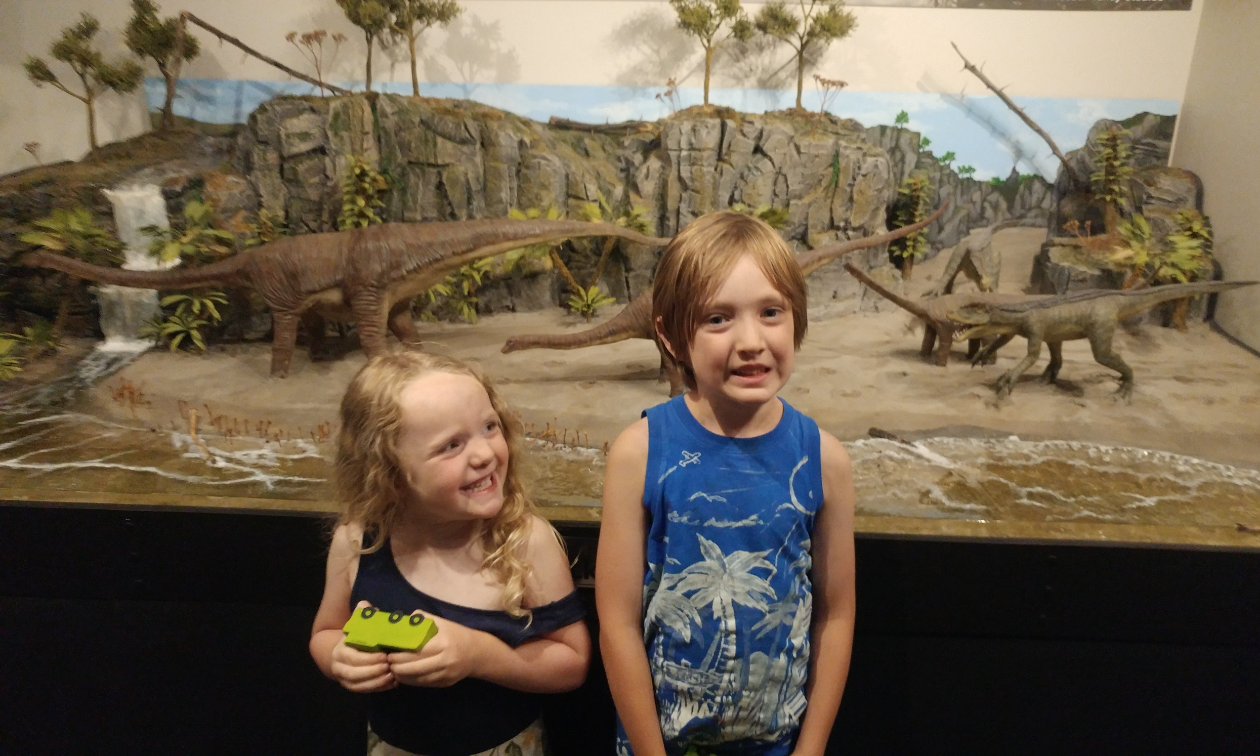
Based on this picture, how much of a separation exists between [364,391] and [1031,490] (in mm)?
2120

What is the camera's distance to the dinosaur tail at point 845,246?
121 inches

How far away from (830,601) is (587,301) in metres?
1.98

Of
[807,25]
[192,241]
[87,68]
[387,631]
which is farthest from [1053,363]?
[87,68]

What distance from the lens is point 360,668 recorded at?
1196 millimetres

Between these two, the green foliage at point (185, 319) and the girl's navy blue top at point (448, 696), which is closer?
the girl's navy blue top at point (448, 696)

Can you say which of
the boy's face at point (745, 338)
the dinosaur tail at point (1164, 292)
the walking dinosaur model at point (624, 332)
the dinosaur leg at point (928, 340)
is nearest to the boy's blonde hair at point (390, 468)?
the boy's face at point (745, 338)

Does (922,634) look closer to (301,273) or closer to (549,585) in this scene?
(549,585)

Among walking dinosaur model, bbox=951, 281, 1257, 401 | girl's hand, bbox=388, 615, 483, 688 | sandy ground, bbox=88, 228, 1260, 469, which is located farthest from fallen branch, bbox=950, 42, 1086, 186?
girl's hand, bbox=388, 615, 483, 688

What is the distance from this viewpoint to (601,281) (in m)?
3.07

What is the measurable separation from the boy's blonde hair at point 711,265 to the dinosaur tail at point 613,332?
1.70 m

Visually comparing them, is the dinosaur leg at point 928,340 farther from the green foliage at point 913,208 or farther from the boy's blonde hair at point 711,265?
the boy's blonde hair at point 711,265

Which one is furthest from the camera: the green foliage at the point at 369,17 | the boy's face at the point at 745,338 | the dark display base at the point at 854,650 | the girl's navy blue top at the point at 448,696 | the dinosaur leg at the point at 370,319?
the dinosaur leg at the point at 370,319

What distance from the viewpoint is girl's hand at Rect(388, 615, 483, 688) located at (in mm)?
1213

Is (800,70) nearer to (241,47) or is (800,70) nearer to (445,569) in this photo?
(241,47)
